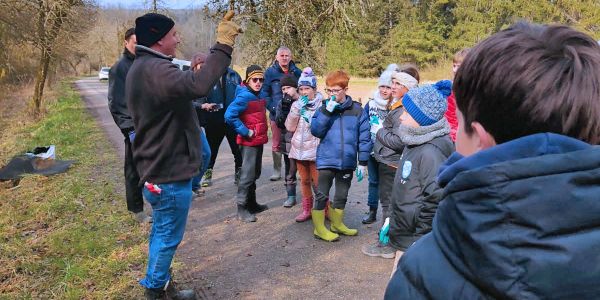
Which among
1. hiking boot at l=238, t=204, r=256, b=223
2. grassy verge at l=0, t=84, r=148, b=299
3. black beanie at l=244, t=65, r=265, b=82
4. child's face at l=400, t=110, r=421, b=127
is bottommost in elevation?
grassy verge at l=0, t=84, r=148, b=299

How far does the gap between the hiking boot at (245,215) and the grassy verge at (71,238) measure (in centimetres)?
106

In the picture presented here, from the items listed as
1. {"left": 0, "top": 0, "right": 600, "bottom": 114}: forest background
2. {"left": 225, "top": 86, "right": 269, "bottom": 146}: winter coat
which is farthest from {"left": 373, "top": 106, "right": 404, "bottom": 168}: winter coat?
{"left": 0, "top": 0, "right": 600, "bottom": 114}: forest background

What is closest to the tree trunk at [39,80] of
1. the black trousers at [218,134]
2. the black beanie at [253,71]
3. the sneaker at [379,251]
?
the black trousers at [218,134]

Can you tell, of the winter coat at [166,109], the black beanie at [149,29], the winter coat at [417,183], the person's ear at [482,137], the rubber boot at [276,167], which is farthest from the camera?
the rubber boot at [276,167]

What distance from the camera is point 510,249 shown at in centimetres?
90

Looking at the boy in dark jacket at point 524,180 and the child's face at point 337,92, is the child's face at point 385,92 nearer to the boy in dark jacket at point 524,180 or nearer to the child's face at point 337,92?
the child's face at point 337,92

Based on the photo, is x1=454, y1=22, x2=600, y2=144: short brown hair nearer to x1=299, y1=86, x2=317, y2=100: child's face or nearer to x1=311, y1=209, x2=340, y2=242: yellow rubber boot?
x1=311, y1=209, x2=340, y2=242: yellow rubber boot

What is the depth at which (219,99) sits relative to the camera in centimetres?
671

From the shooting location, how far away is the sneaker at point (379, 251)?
438 centimetres

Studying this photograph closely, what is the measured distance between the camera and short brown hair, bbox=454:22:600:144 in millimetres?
956

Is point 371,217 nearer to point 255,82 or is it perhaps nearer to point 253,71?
point 255,82

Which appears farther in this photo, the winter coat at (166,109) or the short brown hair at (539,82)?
the winter coat at (166,109)

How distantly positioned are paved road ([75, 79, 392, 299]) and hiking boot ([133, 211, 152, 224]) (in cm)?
47

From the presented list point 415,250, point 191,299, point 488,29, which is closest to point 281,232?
point 191,299
